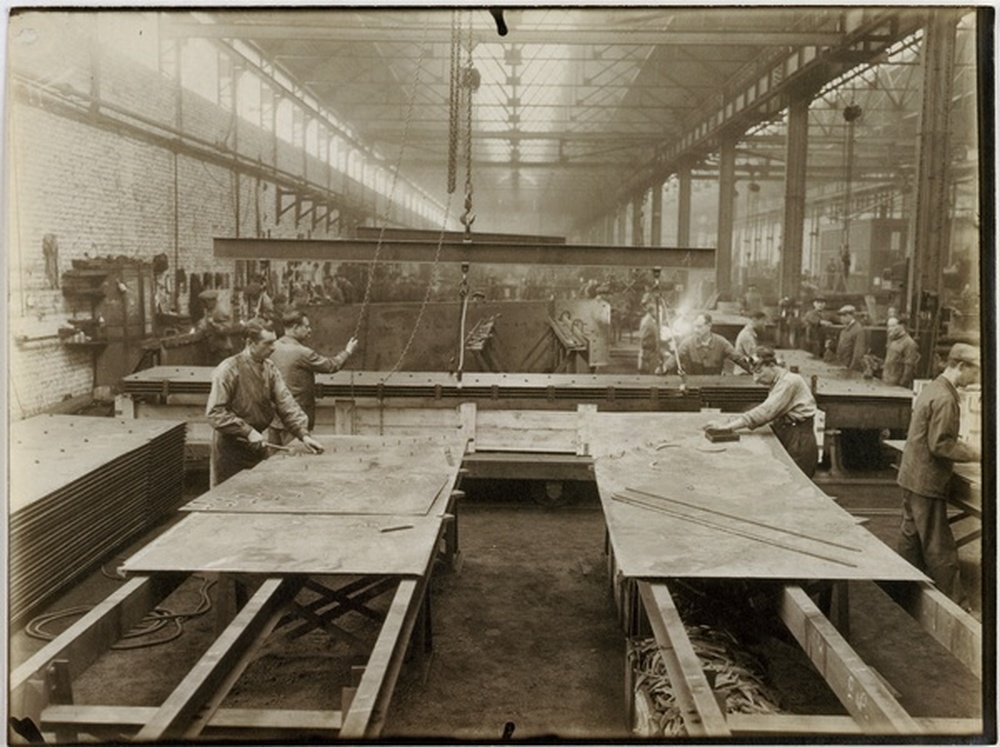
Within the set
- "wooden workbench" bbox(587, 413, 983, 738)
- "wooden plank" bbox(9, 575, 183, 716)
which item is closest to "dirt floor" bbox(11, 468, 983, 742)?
"wooden workbench" bbox(587, 413, 983, 738)

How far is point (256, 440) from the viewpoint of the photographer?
204 inches

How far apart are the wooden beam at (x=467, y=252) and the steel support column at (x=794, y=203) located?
8095 millimetres

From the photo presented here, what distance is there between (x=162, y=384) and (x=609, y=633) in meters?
4.04

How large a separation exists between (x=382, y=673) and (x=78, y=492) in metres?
2.84

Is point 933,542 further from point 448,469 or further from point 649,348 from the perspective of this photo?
point 649,348

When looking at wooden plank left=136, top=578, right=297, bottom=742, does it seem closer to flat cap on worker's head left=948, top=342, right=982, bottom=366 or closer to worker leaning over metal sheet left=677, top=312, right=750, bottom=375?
flat cap on worker's head left=948, top=342, right=982, bottom=366

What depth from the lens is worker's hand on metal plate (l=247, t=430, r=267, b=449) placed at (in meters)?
5.17

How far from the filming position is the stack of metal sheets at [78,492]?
3.72 meters

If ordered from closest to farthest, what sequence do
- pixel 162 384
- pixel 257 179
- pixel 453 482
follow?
pixel 453 482, pixel 162 384, pixel 257 179

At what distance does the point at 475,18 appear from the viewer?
13.1ft

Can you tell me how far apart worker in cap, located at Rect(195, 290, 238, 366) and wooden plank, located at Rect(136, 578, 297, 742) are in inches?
216

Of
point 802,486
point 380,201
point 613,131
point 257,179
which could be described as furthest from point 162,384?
point 380,201

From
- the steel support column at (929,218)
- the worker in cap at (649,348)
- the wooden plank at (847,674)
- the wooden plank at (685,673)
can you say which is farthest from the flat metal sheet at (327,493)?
the worker in cap at (649,348)

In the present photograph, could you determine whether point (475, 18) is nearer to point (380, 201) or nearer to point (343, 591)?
point (343, 591)
